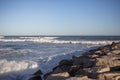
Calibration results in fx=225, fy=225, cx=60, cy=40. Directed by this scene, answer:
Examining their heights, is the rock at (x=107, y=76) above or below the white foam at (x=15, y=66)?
above

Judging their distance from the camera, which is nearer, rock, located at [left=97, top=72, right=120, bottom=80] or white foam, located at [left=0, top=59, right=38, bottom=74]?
rock, located at [left=97, top=72, right=120, bottom=80]

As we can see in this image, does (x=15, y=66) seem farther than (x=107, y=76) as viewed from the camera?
Yes

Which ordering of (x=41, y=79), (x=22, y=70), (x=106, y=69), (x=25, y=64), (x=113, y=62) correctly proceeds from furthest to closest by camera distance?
(x=25, y=64), (x=22, y=70), (x=41, y=79), (x=113, y=62), (x=106, y=69)

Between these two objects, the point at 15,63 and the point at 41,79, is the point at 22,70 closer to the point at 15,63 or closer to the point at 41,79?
the point at 15,63

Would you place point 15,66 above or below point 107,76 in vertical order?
below

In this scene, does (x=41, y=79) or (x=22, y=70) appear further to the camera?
(x=22, y=70)

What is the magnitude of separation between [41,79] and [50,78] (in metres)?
1.80

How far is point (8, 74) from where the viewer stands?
827 cm

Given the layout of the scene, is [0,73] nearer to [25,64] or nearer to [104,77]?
[25,64]

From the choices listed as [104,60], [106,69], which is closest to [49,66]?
[104,60]

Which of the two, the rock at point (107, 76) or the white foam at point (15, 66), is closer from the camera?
the rock at point (107, 76)

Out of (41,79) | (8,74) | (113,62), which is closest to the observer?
(113,62)

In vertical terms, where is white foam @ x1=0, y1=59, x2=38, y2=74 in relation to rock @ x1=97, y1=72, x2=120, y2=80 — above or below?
below

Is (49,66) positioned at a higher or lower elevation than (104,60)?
lower
